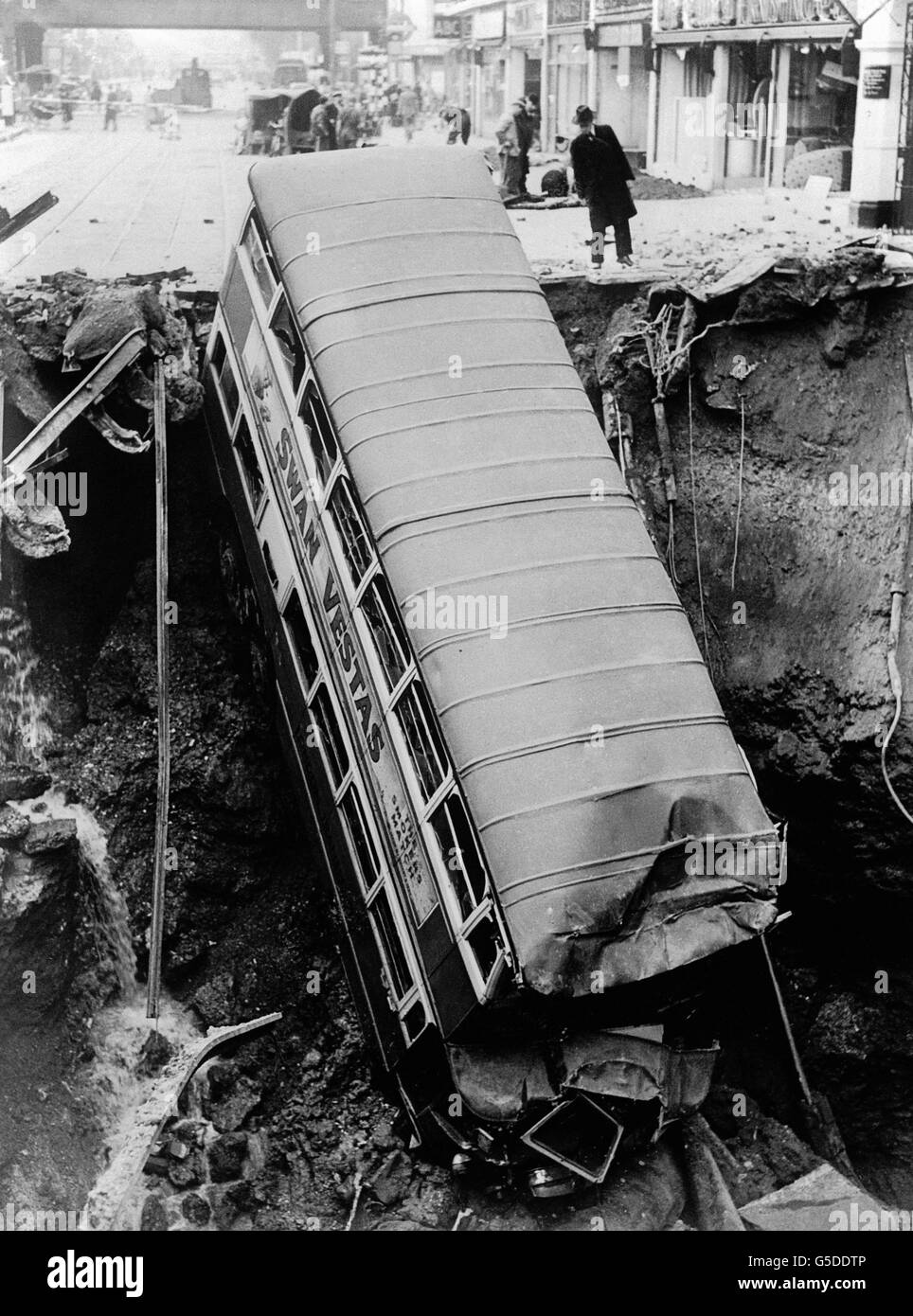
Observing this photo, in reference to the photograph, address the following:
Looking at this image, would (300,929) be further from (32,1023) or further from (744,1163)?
(744,1163)

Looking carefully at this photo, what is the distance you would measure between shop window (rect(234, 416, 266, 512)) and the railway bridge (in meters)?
4.24

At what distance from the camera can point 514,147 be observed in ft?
46.8

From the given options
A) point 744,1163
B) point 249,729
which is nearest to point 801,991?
point 744,1163

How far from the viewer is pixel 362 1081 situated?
28.7ft

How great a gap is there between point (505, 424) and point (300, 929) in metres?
4.51

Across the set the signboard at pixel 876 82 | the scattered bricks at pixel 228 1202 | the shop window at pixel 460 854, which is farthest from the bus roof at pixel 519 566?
the signboard at pixel 876 82

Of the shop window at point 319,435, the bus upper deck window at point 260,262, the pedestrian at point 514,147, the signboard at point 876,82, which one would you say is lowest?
the shop window at point 319,435

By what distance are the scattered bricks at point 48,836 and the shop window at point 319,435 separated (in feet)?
11.1

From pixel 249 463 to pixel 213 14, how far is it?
17.7 ft

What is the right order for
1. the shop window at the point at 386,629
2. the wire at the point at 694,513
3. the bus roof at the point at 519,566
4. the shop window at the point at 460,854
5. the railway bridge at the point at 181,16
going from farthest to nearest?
1. the wire at the point at 694,513
2. the railway bridge at the point at 181,16
3. the shop window at the point at 386,629
4. the shop window at the point at 460,854
5. the bus roof at the point at 519,566

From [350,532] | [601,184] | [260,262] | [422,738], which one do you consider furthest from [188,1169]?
[601,184]

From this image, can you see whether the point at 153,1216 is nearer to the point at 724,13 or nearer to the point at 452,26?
the point at 452,26

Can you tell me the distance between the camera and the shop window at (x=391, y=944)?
760 centimetres

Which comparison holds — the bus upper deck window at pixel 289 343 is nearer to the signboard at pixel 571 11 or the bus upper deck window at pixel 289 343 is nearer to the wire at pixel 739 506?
the wire at pixel 739 506
